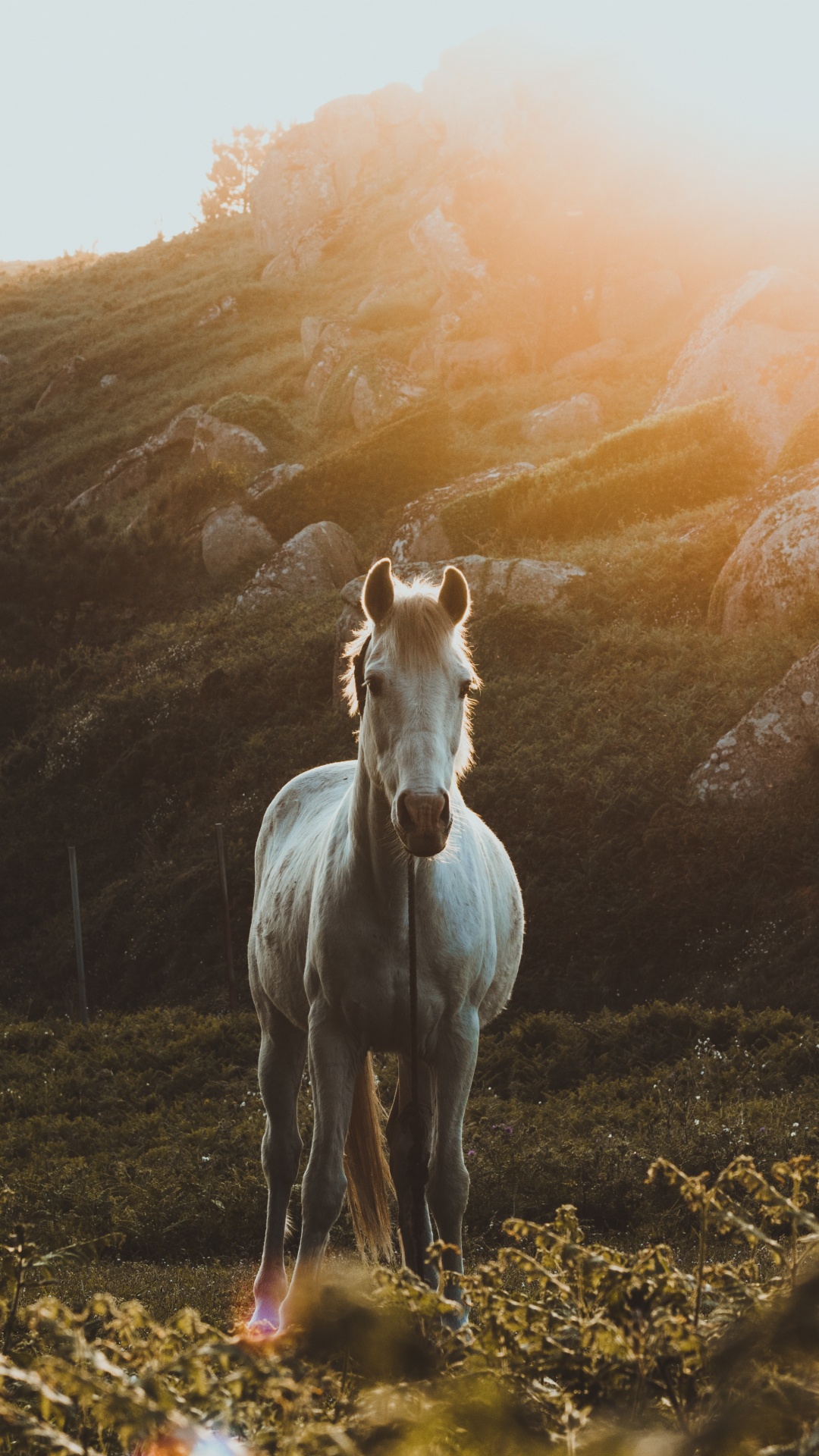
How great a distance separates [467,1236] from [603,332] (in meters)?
31.2

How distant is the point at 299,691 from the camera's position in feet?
64.7

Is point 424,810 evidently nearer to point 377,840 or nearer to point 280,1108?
point 377,840

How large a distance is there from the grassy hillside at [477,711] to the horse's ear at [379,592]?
7653 mm

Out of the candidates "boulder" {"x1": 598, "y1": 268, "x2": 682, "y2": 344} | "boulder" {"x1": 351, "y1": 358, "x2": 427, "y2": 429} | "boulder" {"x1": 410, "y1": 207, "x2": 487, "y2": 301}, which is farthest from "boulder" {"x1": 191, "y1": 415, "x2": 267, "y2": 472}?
"boulder" {"x1": 598, "y1": 268, "x2": 682, "y2": 344}

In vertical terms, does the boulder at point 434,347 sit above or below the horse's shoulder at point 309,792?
above

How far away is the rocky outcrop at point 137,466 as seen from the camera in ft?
113

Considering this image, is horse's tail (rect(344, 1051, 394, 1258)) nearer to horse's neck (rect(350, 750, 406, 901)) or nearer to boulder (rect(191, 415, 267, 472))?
horse's neck (rect(350, 750, 406, 901))

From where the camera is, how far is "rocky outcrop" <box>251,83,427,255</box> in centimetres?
5522

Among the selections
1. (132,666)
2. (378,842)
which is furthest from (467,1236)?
(132,666)

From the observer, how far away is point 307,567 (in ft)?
82.1

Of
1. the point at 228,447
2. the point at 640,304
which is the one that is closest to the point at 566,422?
the point at 640,304

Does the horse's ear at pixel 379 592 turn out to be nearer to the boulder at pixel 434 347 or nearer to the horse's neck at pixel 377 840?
the horse's neck at pixel 377 840

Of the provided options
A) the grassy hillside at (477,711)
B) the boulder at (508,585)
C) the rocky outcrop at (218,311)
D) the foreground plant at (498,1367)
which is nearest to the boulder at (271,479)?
the grassy hillside at (477,711)

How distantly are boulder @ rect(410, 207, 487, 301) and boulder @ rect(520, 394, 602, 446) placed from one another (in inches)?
379
